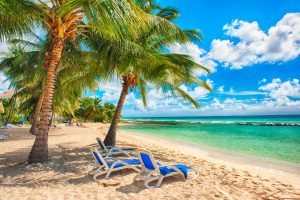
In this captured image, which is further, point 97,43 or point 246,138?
point 246,138

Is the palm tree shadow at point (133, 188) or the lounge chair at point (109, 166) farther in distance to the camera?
the lounge chair at point (109, 166)

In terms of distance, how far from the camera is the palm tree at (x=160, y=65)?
25.8ft

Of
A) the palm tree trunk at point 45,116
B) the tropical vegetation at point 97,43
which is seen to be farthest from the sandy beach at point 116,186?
the tropical vegetation at point 97,43

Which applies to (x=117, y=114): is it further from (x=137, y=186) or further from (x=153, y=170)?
(x=137, y=186)

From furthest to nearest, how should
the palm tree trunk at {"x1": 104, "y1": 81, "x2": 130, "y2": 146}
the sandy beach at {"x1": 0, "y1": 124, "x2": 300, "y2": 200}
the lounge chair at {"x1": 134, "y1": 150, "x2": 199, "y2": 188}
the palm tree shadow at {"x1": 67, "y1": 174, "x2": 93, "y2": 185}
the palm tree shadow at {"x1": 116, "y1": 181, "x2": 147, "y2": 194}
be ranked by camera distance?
the palm tree trunk at {"x1": 104, "y1": 81, "x2": 130, "y2": 146} → the palm tree shadow at {"x1": 67, "y1": 174, "x2": 93, "y2": 185} → the lounge chair at {"x1": 134, "y1": 150, "x2": 199, "y2": 188} → the palm tree shadow at {"x1": 116, "y1": 181, "x2": 147, "y2": 194} → the sandy beach at {"x1": 0, "y1": 124, "x2": 300, "y2": 200}

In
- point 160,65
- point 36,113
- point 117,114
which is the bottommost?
point 117,114

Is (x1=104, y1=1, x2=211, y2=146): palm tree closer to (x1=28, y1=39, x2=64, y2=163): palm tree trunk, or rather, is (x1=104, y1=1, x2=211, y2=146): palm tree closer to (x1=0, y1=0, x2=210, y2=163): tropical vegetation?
(x1=0, y1=0, x2=210, y2=163): tropical vegetation

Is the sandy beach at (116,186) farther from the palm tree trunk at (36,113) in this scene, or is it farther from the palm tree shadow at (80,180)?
the palm tree trunk at (36,113)

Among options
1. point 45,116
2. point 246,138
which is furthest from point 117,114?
point 246,138

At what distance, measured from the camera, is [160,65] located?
27.1ft

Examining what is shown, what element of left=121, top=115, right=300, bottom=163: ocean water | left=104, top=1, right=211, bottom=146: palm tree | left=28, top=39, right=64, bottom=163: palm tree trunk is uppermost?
left=104, top=1, right=211, bottom=146: palm tree

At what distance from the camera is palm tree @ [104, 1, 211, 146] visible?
788 centimetres

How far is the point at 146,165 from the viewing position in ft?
17.8

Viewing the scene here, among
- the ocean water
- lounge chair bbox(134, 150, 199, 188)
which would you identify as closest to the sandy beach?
lounge chair bbox(134, 150, 199, 188)
